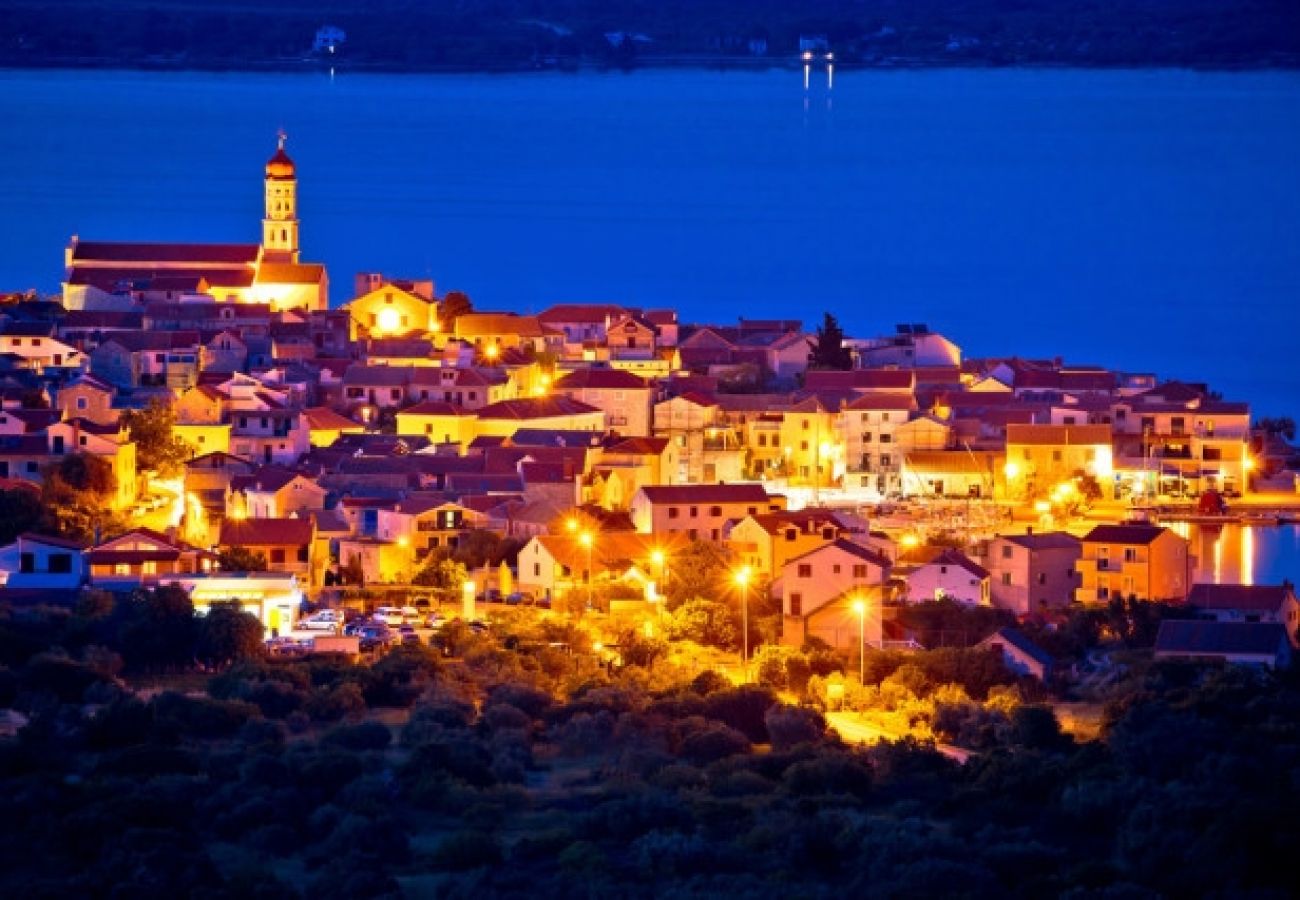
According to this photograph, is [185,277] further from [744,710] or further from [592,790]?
[592,790]

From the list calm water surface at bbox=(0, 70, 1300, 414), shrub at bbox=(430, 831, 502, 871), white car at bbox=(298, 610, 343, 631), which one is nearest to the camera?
shrub at bbox=(430, 831, 502, 871)

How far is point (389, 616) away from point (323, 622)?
43cm

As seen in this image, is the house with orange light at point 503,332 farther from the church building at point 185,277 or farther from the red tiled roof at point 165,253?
the red tiled roof at point 165,253

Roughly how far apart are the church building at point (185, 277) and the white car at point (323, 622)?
29.4 feet

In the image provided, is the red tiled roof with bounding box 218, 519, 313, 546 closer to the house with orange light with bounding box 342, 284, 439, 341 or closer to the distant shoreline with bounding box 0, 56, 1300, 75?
the house with orange light with bounding box 342, 284, 439, 341

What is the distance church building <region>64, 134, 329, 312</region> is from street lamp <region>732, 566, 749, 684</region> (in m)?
9.00

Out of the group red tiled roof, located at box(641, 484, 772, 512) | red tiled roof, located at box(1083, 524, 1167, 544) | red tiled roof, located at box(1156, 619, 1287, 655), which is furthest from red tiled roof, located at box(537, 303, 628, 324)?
red tiled roof, located at box(1156, 619, 1287, 655)

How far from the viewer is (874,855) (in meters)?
11.7

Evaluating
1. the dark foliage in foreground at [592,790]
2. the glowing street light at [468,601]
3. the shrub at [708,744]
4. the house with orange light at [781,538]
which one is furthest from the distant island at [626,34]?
the shrub at [708,744]

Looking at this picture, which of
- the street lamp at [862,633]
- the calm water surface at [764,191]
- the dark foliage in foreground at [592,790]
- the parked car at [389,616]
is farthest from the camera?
the calm water surface at [764,191]

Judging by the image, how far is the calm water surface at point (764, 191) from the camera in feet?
116

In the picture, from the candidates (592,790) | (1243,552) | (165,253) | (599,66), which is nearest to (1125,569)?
(1243,552)

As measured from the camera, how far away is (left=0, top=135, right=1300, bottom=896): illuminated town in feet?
46.2

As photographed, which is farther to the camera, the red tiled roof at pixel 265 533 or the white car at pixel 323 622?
the red tiled roof at pixel 265 533
